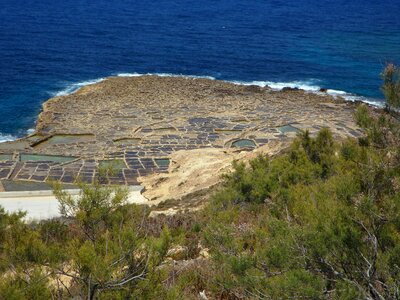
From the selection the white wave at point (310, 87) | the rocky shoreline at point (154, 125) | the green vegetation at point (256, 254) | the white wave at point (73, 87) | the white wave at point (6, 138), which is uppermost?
the green vegetation at point (256, 254)

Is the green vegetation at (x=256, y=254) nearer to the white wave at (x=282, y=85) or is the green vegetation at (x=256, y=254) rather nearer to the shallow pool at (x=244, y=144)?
the shallow pool at (x=244, y=144)

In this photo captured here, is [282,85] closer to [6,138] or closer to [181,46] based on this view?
[181,46]

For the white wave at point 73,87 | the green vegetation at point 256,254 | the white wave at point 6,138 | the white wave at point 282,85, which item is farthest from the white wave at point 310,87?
the green vegetation at point 256,254

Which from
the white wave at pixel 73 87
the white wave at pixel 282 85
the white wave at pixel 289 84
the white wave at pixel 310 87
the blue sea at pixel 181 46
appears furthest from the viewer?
the white wave at pixel 289 84

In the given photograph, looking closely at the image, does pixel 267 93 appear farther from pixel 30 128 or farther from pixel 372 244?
pixel 372 244

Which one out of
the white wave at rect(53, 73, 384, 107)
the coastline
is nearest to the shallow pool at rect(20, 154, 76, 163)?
the coastline
